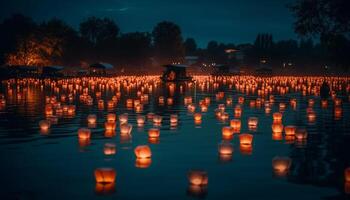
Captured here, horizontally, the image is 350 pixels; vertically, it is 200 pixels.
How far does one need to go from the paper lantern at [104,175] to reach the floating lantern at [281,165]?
355cm

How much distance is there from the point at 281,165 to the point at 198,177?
230cm

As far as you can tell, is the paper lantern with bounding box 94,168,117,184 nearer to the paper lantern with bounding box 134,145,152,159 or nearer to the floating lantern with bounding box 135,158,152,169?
the floating lantern with bounding box 135,158,152,169

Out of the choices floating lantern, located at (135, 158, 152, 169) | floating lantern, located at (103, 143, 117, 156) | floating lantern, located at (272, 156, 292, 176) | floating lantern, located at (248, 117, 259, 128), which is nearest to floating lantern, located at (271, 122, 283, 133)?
floating lantern, located at (248, 117, 259, 128)

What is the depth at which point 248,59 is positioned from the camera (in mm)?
145250

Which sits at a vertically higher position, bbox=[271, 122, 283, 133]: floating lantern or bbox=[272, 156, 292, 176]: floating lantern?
bbox=[271, 122, 283, 133]: floating lantern

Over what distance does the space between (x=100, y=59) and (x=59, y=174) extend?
113541 millimetres

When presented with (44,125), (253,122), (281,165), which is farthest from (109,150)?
(253,122)

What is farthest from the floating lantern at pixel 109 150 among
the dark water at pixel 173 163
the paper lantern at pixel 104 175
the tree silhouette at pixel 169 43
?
the tree silhouette at pixel 169 43

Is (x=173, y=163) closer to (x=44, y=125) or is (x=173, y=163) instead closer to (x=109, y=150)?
(x=109, y=150)

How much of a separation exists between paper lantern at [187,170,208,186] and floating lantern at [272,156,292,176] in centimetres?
200

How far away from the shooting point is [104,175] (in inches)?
385

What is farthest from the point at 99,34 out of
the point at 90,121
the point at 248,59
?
the point at 90,121

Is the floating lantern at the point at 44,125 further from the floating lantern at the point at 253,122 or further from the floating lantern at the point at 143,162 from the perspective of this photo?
the floating lantern at the point at 253,122

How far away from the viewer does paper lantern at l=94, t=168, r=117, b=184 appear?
32.0 ft
